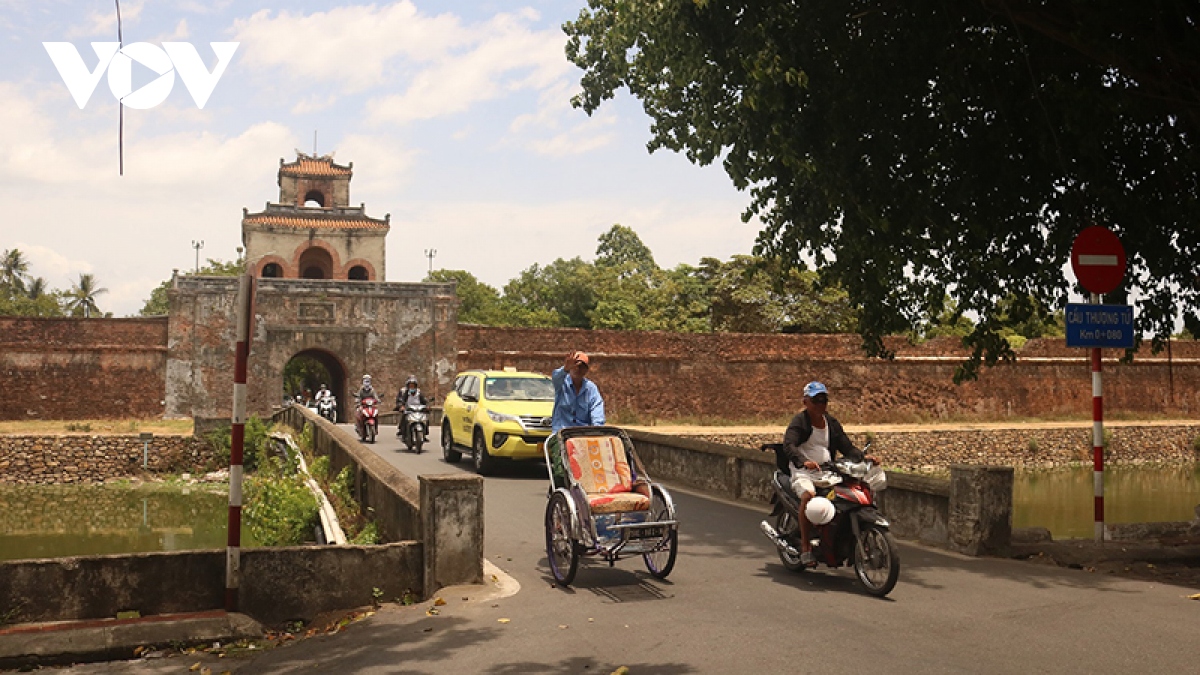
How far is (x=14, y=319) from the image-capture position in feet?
93.8

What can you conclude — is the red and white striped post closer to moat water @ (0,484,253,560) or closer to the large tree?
the large tree

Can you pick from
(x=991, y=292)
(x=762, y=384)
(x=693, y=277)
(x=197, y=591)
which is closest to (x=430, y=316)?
(x=762, y=384)

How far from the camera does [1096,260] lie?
8.26 metres

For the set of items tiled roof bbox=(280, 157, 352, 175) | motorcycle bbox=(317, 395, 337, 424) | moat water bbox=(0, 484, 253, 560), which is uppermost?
tiled roof bbox=(280, 157, 352, 175)

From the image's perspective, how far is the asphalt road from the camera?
16.3 ft

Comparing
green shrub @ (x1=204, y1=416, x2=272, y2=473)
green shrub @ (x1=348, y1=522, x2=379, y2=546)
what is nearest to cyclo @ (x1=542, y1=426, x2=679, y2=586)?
green shrub @ (x1=348, y1=522, x2=379, y2=546)

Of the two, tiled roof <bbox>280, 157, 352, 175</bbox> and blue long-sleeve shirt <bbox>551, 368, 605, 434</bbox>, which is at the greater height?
tiled roof <bbox>280, 157, 352, 175</bbox>

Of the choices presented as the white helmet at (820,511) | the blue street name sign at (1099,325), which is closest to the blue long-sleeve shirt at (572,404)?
the white helmet at (820,511)

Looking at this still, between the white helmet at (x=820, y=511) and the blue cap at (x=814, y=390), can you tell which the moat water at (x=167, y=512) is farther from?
the white helmet at (x=820, y=511)

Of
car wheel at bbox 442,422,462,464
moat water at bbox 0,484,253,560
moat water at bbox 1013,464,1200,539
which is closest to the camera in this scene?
car wheel at bbox 442,422,462,464

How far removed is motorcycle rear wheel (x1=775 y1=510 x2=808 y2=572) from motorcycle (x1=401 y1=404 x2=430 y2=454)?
10744 mm

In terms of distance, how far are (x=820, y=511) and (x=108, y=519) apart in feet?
54.8

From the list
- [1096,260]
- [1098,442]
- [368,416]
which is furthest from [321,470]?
[1096,260]

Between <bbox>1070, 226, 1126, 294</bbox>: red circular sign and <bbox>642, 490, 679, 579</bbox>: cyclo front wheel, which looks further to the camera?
<bbox>1070, 226, 1126, 294</bbox>: red circular sign
